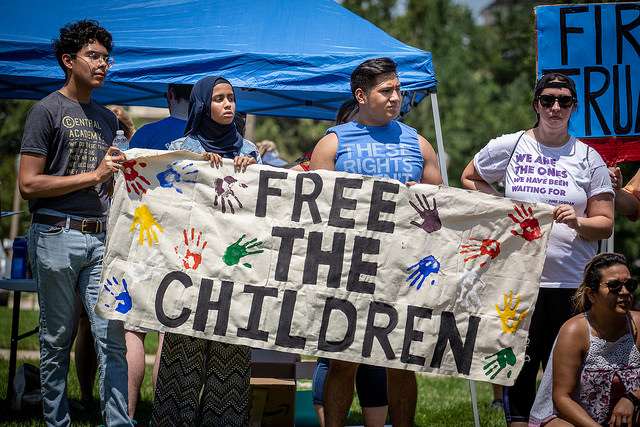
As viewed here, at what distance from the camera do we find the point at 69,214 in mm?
3762

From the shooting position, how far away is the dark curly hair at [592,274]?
3.69m

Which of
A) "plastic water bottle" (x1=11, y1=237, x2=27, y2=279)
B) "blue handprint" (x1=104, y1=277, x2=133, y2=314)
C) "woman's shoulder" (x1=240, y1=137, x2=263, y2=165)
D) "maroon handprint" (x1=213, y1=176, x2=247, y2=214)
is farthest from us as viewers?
"plastic water bottle" (x1=11, y1=237, x2=27, y2=279)

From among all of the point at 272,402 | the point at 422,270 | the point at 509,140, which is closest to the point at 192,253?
the point at 422,270

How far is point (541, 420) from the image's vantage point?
3748 mm

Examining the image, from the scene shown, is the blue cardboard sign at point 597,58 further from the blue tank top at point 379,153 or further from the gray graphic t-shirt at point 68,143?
the gray graphic t-shirt at point 68,143

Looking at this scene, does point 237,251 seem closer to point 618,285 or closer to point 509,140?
point 509,140

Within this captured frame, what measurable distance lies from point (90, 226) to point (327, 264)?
1261 mm

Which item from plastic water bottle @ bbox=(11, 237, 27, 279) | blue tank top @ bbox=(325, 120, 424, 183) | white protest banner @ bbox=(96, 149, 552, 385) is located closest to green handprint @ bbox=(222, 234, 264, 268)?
white protest banner @ bbox=(96, 149, 552, 385)

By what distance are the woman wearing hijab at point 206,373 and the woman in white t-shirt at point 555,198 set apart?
1.49m

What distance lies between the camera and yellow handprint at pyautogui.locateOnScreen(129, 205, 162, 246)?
381 centimetres

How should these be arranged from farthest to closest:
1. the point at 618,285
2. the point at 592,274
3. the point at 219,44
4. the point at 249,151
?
the point at 219,44 → the point at 249,151 → the point at 592,274 → the point at 618,285

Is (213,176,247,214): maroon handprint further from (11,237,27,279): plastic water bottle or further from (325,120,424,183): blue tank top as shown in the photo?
(11,237,27,279): plastic water bottle

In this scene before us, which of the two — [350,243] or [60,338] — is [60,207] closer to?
[60,338]

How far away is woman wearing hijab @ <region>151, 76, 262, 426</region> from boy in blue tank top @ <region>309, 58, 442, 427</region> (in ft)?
1.48
